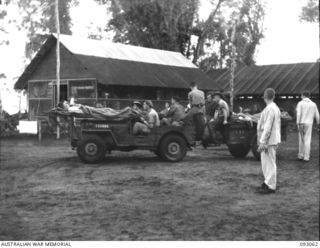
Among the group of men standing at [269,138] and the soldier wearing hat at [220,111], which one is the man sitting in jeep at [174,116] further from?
the group of men standing at [269,138]

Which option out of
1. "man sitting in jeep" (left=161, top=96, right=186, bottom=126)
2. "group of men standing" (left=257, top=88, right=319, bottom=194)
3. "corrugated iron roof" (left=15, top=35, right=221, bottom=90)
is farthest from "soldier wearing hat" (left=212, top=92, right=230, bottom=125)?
"corrugated iron roof" (left=15, top=35, right=221, bottom=90)

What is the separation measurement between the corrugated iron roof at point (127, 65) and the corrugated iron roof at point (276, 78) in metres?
3.62

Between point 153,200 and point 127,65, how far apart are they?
14341 mm

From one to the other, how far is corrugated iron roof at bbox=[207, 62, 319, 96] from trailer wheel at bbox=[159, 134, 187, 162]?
54.2 ft

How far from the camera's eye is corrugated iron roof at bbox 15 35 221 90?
681 inches

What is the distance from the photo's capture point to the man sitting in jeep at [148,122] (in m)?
10.5

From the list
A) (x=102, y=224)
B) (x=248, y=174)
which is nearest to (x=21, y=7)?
(x=102, y=224)

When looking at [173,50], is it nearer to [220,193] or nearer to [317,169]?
[317,169]

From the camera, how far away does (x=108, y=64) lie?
19.1m

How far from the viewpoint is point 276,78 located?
29844mm

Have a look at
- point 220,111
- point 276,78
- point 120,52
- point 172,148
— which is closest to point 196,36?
point 276,78

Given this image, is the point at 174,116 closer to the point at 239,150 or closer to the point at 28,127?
the point at 239,150

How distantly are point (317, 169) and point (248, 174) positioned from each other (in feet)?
6.32

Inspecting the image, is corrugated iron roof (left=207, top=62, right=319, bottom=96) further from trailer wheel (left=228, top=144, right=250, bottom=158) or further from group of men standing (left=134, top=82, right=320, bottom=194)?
group of men standing (left=134, top=82, right=320, bottom=194)
